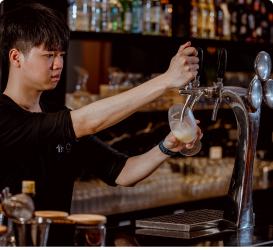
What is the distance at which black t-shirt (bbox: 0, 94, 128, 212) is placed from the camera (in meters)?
1.52

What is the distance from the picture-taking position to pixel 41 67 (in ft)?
5.74

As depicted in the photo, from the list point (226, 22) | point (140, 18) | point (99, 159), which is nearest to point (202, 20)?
point (226, 22)

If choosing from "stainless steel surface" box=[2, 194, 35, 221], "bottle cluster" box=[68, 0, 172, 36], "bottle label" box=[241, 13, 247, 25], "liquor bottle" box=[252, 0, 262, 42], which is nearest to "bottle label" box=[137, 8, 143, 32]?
"bottle cluster" box=[68, 0, 172, 36]

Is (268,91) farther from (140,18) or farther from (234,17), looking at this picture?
(234,17)

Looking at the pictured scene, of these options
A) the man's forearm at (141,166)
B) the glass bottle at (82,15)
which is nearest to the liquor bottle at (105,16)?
the glass bottle at (82,15)

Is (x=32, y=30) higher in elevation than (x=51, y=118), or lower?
higher

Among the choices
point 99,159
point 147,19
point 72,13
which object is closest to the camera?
point 99,159

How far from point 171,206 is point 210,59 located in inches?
57.9

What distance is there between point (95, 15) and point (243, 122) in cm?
195

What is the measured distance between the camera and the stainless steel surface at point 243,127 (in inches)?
67.4

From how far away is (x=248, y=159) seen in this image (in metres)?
1.76

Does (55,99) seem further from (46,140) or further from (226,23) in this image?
(226,23)

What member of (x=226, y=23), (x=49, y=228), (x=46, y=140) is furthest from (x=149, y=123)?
(x=49, y=228)

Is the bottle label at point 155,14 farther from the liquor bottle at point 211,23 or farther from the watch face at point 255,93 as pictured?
the watch face at point 255,93
